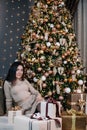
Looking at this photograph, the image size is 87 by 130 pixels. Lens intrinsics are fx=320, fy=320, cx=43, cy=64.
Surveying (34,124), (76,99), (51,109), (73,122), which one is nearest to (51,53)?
(76,99)

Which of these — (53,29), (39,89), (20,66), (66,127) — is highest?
(53,29)

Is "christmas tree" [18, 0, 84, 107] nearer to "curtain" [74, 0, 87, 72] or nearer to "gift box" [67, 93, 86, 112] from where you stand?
"gift box" [67, 93, 86, 112]

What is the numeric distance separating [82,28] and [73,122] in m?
3.91

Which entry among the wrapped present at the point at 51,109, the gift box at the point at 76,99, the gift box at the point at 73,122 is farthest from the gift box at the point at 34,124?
the gift box at the point at 76,99

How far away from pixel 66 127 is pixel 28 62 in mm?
2321

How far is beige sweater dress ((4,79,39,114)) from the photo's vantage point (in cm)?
487

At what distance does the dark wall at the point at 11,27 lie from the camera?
655 centimetres

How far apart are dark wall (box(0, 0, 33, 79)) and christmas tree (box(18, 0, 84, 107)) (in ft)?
2.20

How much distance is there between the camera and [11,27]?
21.7 ft

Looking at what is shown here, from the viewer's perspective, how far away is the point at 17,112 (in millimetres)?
3922

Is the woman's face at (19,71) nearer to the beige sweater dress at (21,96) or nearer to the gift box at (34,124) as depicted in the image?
the beige sweater dress at (21,96)

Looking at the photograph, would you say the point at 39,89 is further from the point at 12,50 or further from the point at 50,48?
the point at 12,50

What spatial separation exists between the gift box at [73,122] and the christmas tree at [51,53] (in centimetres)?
197

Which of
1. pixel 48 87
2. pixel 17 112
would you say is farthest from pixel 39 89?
pixel 17 112
